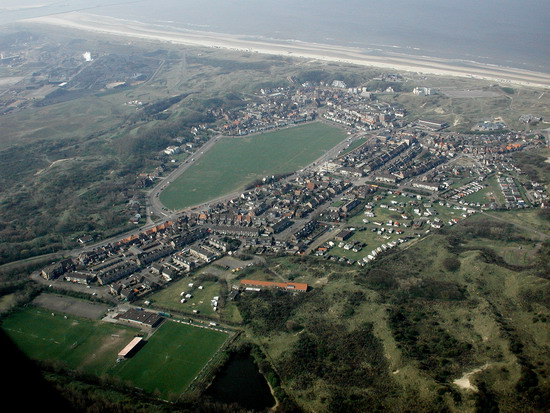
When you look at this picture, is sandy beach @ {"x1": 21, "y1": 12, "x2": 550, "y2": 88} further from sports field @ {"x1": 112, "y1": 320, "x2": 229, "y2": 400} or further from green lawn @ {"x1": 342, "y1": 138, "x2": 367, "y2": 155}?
sports field @ {"x1": 112, "y1": 320, "x2": 229, "y2": 400}

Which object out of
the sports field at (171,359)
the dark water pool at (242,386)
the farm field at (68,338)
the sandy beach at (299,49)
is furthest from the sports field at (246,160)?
the sandy beach at (299,49)

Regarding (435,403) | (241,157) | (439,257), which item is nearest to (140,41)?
(241,157)

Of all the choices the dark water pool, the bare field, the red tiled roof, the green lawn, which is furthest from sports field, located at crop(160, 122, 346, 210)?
the dark water pool

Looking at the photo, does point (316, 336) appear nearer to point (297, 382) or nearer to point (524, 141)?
point (297, 382)

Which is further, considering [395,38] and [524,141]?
[395,38]

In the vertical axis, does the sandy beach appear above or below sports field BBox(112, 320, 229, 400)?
above

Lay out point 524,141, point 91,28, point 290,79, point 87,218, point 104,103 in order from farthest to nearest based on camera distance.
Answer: point 91,28
point 290,79
point 104,103
point 524,141
point 87,218
